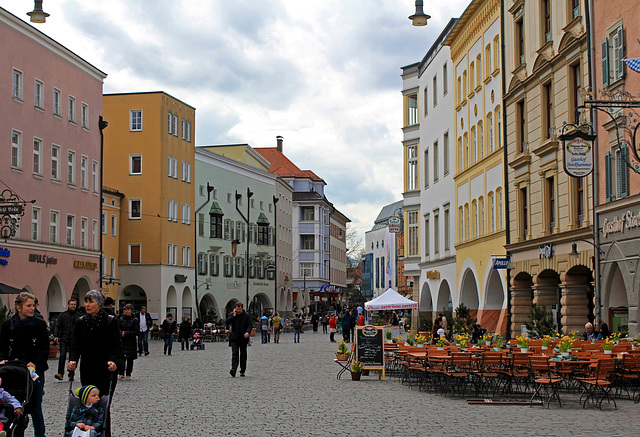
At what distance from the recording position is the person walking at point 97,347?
409 inches

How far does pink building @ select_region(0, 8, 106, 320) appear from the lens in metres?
42.6

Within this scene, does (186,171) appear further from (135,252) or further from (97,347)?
(97,347)

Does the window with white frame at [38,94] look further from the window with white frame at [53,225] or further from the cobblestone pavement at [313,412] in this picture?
the cobblestone pavement at [313,412]

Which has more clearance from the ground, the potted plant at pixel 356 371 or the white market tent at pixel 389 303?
the white market tent at pixel 389 303

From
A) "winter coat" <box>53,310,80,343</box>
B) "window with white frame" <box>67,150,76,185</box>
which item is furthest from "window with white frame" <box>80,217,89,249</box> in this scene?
"winter coat" <box>53,310,80,343</box>

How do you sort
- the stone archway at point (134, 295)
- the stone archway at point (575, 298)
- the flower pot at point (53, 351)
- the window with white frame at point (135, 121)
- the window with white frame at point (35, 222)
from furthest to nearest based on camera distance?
the stone archway at point (134, 295) → the window with white frame at point (135, 121) → the window with white frame at point (35, 222) → the flower pot at point (53, 351) → the stone archway at point (575, 298)

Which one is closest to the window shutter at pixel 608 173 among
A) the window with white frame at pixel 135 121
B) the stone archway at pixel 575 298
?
the stone archway at pixel 575 298

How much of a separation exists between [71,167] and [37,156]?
3996 millimetres

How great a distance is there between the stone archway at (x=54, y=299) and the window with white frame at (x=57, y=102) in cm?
830

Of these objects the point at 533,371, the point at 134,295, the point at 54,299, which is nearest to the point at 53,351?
the point at 54,299

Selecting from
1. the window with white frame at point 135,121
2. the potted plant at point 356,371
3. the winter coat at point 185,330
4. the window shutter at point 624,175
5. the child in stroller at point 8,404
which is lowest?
the potted plant at point 356,371

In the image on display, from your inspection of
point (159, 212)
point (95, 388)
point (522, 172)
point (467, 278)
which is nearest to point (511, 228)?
point (522, 172)

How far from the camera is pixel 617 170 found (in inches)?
1005

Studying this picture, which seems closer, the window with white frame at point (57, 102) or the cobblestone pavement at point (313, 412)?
the cobblestone pavement at point (313, 412)
